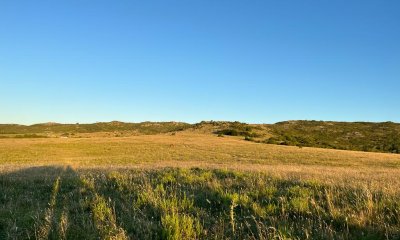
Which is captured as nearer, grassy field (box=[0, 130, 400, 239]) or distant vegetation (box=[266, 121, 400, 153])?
grassy field (box=[0, 130, 400, 239])

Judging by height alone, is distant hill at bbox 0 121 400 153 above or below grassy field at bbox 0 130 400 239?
above

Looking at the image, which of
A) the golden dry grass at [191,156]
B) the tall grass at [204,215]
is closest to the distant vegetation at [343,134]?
the golden dry grass at [191,156]

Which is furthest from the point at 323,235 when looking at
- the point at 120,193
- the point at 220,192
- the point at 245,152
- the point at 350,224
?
the point at 245,152

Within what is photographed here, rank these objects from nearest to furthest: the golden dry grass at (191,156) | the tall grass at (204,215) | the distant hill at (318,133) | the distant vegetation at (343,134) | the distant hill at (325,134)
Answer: the tall grass at (204,215)
the golden dry grass at (191,156)
the distant hill at (325,134)
the distant hill at (318,133)
the distant vegetation at (343,134)

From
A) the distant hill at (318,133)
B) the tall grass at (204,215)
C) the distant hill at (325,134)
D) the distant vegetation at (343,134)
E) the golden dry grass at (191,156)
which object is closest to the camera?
the tall grass at (204,215)

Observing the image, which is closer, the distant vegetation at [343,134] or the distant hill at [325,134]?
the distant hill at [325,134]

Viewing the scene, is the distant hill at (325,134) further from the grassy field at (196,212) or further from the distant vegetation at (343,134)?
the grassy field at (196,212)

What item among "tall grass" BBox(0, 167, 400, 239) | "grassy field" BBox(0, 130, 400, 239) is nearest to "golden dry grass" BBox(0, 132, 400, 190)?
"grassy field" BBox(0, 130, 400, 239)

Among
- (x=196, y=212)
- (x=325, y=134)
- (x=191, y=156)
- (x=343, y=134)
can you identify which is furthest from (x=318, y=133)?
(x=196, y=212)

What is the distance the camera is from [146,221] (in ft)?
21.5

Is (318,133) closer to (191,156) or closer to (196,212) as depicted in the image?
(191,156)

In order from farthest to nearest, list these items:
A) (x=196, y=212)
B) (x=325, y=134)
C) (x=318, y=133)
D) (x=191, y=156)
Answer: (x=318, y=133), (x=325, y=134), (x=191, y=156), (x=196, y=212)

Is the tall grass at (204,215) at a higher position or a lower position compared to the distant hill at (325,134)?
lower

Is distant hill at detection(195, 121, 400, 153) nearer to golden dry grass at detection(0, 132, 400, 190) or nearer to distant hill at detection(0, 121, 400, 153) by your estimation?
distant hill at detection(0, 121, 400, 153)
